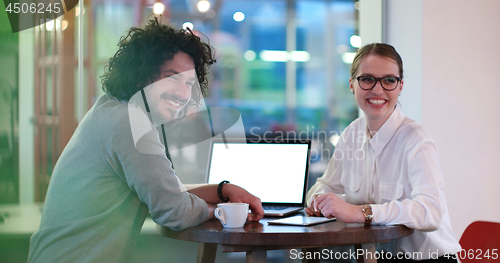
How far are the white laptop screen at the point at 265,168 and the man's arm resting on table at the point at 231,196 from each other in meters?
0.36

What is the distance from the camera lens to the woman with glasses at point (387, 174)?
4.42ft

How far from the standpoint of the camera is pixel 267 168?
6.07 ft

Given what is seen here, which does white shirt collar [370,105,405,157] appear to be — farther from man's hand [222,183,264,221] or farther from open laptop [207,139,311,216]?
man's hand [222,183,264,221]

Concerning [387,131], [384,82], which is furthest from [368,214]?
[384,82]

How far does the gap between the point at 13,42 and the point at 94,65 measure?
390 mm

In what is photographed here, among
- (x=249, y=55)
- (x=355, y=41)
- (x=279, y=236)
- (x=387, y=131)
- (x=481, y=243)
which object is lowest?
(x=481, y=243)

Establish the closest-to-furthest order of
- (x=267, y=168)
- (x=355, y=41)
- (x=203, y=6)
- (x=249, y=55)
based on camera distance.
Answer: (x=267, y=168), (x=203, y=6), (x=249, y=55), (x=355, y=41)

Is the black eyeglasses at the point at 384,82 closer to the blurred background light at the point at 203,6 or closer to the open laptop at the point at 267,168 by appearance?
the open laptop at the point at 267,168

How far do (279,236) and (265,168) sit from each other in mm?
689

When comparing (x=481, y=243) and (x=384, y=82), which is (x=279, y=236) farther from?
(x=481, y=243)

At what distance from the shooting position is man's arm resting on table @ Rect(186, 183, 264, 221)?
4.62 feet

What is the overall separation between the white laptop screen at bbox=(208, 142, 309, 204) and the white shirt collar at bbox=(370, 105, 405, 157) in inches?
12.3

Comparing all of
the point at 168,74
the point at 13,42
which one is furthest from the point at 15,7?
the point at 168,74

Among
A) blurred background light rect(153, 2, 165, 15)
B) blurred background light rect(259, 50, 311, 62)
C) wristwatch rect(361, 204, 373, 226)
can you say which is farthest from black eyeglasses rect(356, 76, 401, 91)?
blurred background light rect(153, 2, 165, 15)
